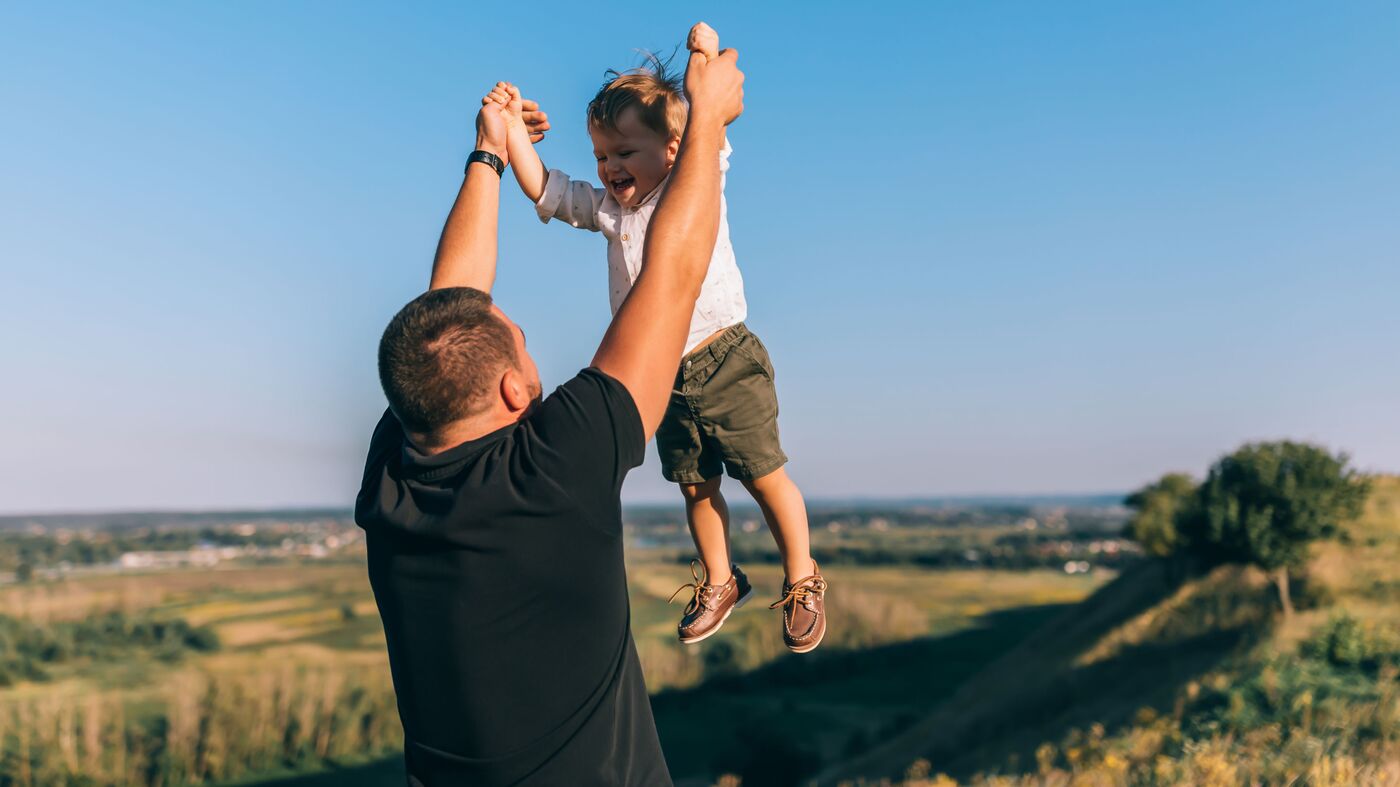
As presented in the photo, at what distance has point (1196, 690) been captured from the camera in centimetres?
1894

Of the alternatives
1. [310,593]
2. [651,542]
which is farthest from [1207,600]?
[310,593]

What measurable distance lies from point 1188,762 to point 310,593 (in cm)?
8509

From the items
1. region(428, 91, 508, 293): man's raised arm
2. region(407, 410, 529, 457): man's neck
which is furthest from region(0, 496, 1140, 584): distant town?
region(407, 410, 529, 457): man's neck

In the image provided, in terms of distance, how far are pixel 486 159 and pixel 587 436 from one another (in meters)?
1.45

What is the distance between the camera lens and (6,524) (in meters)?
146

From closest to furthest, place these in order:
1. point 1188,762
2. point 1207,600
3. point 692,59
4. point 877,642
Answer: point 692,59 < point 1188,762 < point 1207,600 < point 877,642

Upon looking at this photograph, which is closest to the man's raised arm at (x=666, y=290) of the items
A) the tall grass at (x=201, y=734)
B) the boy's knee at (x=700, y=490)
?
the boy's knee at (x=700, y=490)

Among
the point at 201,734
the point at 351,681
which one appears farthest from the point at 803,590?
the point at 351,681

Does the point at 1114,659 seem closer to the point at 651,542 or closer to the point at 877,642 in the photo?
the point at 877,642

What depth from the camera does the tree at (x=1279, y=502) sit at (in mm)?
27422

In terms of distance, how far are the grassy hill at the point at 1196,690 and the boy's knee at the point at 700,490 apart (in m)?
5.69

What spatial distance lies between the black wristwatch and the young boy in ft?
0.74

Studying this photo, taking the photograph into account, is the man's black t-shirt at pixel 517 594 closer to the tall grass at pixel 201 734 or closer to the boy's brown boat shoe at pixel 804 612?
the boy's brown boat shoe at pixel 804 612

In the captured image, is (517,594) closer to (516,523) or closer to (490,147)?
(516,523)
